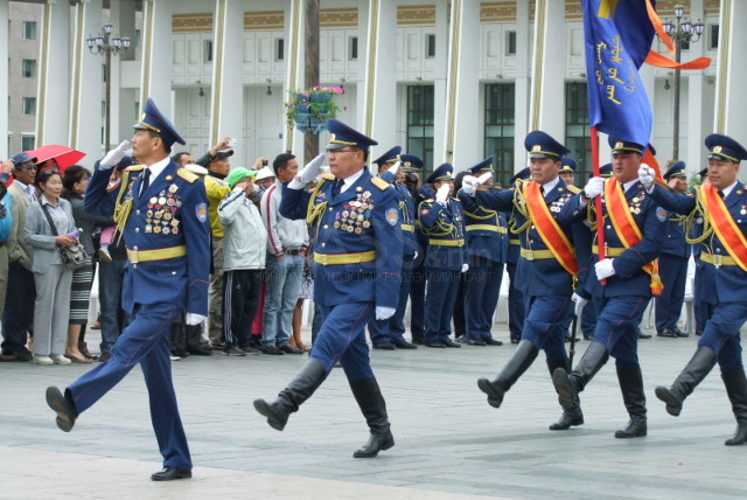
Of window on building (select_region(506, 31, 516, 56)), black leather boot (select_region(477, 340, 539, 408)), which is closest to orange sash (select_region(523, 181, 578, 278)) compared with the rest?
black leather boot (select_region(477, 340, 539, 408))

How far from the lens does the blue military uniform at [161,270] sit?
8.34m

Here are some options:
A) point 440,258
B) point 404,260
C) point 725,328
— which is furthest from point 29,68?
point 725,328

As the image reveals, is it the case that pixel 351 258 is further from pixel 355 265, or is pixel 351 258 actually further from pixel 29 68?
pixel 29 68

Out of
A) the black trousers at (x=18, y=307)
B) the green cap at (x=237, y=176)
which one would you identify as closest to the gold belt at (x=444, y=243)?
the green cap at (x=237, y=176)

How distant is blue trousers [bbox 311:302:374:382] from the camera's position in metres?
9.10

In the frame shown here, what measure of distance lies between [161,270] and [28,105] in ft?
285

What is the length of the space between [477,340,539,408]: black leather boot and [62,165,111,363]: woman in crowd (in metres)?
5.70

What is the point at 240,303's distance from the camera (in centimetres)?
1645

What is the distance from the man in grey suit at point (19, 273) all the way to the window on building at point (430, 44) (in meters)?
51.4

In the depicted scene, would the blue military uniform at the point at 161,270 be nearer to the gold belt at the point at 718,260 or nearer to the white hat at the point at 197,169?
the gold belt at the point at 718,260

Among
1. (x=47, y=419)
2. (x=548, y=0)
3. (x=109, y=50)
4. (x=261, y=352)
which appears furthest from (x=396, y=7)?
(x=47, y=419)

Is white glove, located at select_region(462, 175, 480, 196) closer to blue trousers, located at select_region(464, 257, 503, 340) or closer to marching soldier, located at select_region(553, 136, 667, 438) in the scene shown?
marching soldier, located at select_region(553, 136, 667, 438)

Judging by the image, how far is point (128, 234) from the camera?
8.82m

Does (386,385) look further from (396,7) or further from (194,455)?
(396,7)
